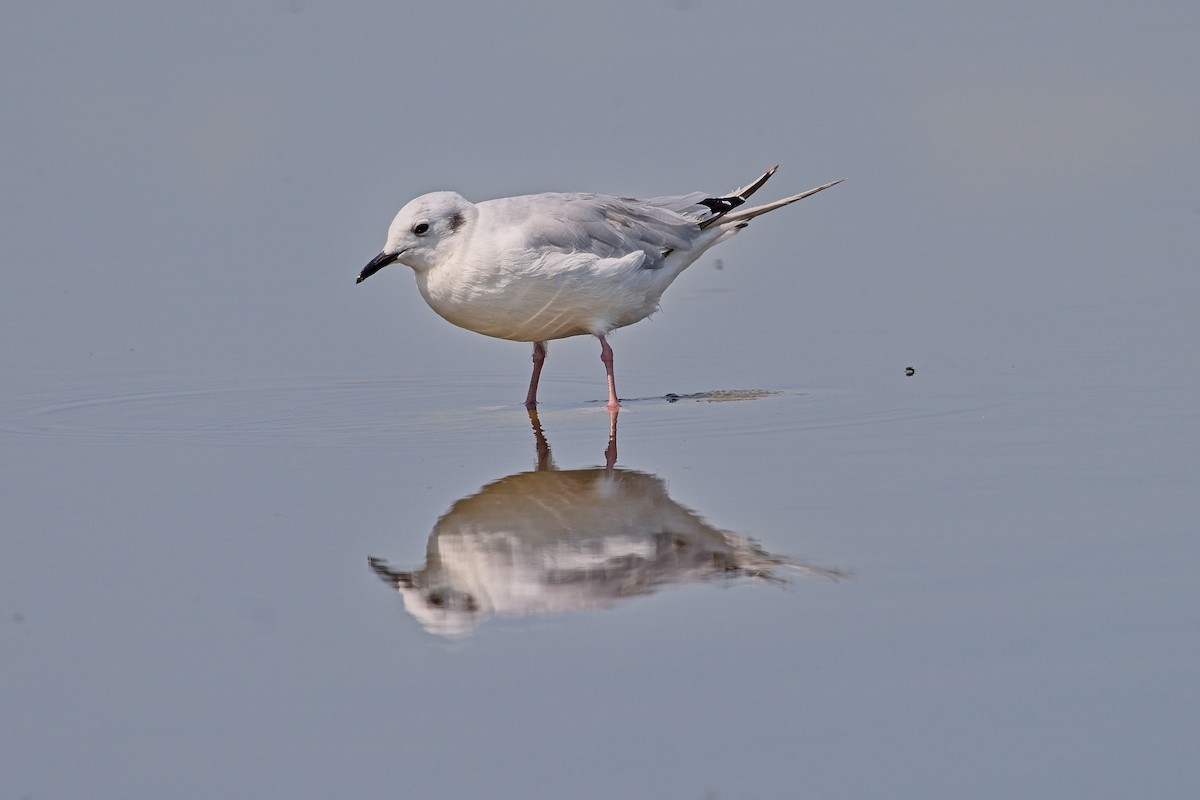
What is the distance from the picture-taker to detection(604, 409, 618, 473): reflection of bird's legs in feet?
24.0

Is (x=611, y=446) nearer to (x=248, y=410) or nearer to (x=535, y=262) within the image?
(x=535, y=262)

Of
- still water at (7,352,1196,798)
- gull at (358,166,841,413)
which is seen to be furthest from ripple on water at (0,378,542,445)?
gull at (358,166,841,413)

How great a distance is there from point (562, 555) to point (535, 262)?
2846 millimetres

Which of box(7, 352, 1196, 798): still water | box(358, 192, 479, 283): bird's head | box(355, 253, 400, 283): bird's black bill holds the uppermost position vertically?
box(358, 192, 479, 283): bird's head

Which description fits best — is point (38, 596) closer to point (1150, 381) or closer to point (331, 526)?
point (331, 526)

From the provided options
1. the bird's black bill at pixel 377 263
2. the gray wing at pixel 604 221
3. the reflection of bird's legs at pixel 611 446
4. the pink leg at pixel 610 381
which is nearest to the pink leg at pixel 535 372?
the pink leg at pixel 610 381

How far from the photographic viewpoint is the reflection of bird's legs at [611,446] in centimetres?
730

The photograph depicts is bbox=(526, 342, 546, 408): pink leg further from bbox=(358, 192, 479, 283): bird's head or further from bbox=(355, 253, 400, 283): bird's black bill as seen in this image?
bbox=(355, 253, 400, 283): bird's black bill

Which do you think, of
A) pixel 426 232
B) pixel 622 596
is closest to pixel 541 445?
pixel 426 232

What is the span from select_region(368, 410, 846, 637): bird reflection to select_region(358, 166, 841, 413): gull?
1753mm

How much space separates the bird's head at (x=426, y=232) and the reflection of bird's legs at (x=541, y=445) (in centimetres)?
84

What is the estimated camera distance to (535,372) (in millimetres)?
9102

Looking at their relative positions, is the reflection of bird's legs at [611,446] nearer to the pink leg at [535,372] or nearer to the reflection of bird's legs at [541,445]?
the reflection of bird's legs at [541,445]

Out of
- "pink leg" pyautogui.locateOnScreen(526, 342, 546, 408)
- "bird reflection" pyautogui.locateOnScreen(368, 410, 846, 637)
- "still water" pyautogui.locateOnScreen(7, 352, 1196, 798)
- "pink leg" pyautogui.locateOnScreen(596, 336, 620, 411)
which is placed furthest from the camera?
"pink leg" pyautogui.locateOnScreen(526, 342, 546, 408)
